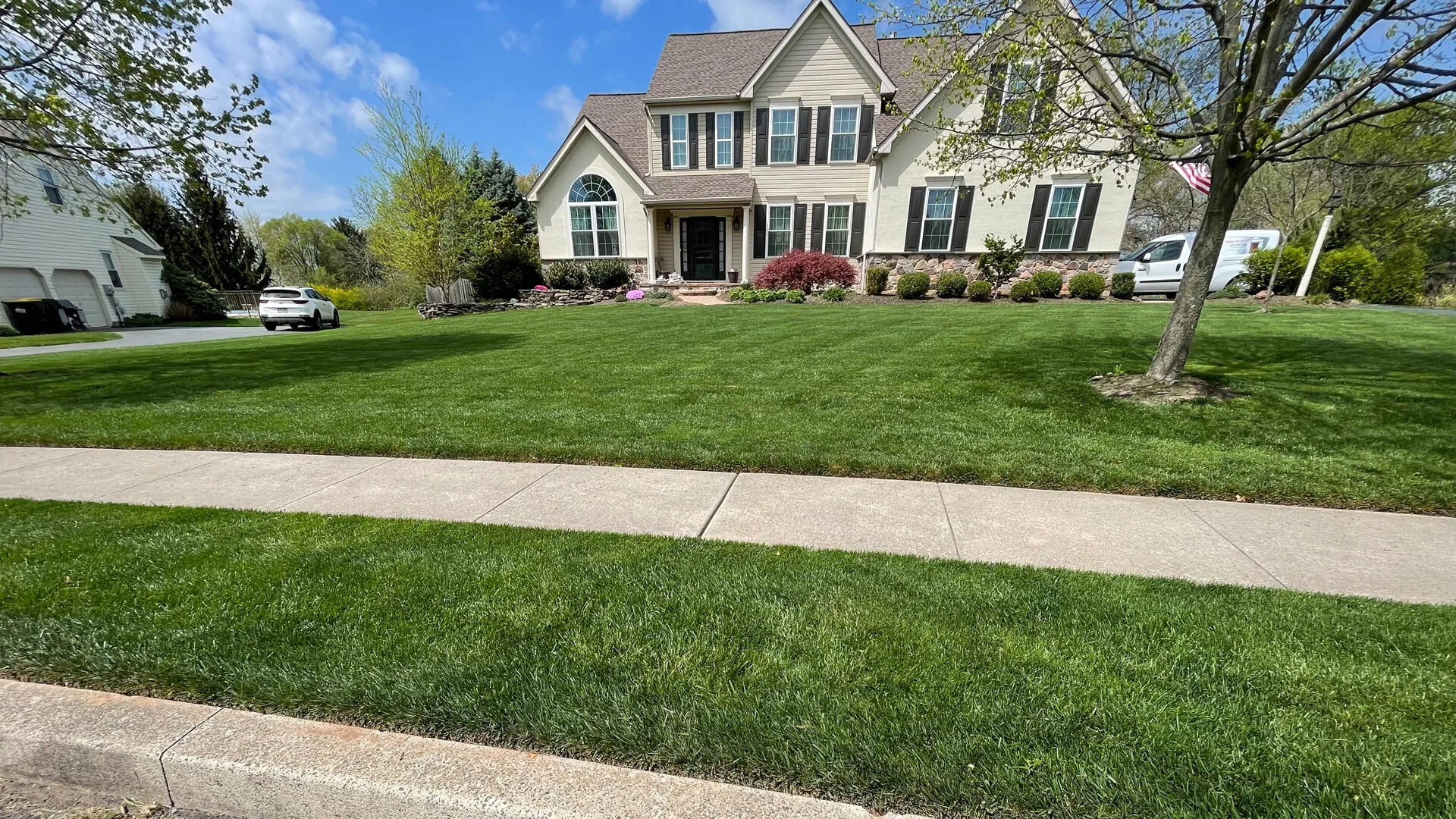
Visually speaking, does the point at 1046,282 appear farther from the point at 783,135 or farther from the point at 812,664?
the point at 812,664

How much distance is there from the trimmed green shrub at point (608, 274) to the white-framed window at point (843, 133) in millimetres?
8556

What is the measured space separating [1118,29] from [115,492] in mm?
9547

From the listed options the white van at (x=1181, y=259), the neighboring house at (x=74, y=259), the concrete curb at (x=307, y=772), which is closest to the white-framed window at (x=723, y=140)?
the white van at (x=1181, y=259)

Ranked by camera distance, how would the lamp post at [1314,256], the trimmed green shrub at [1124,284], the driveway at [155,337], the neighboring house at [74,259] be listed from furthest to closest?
the neighboring house at [74,259]
the trimmed green shrub at [1124,284]
the lamp post at [1314,256]
the driveway at [155,337]

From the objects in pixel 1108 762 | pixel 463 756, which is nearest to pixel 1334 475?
pixel 1108 762

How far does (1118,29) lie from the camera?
5102 mm

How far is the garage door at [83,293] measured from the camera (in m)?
21.8

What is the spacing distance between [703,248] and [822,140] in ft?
18.9

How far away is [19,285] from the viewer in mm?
20422

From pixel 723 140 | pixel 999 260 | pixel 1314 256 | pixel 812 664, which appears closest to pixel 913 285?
pixel 999 260

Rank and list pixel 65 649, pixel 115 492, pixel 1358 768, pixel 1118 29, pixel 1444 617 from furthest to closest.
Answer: pixel 1118 29 < pixel 115 492 < pixel 1444 617 < pixel 65 649 < pixel 1358 768

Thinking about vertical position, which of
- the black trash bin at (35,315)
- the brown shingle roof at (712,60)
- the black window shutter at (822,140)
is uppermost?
the brown shingle roof at (712,60)

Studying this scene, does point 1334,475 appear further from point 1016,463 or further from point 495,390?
point 495,390

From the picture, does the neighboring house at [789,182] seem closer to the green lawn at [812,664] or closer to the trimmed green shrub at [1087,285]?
the trimmed green shrub at [1087,285]
